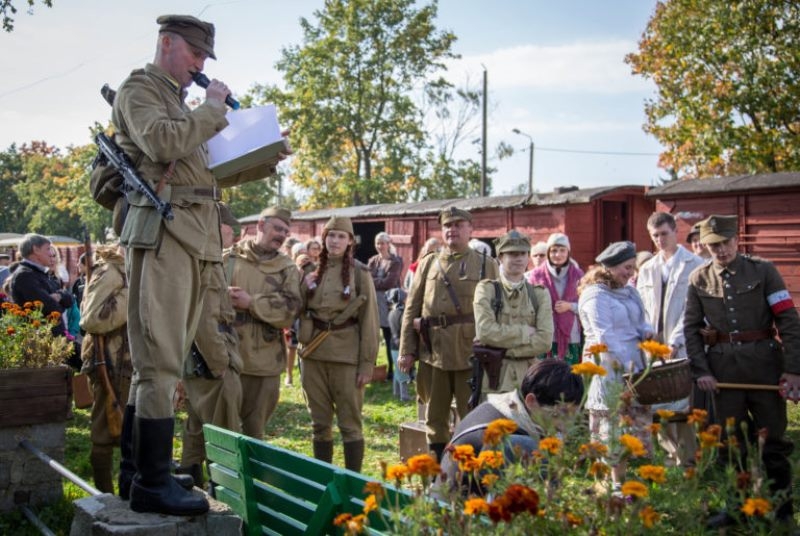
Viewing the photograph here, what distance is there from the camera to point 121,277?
5.55 metres

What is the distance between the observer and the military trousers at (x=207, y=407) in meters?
5.19

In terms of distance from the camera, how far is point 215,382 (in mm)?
5168

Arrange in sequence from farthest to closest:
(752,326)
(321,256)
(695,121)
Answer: (695,121) → (321,256) → (752,326)

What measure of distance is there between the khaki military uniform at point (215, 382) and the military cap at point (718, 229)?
3.23m

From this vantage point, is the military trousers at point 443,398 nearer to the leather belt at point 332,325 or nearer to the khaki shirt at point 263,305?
the leather belt at point 332,325

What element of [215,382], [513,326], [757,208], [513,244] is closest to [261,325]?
[215,382]

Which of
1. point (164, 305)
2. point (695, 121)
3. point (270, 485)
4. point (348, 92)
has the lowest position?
point (270, 485)

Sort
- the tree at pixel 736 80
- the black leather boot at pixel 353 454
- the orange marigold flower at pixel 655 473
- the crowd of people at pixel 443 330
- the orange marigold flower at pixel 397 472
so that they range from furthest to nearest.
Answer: the tree at pixel 736 80 → the black leather boot at pixel 353 454 → the crowd of people at pixel 443 330 → the orange marigold flower at pixel 397 472 → the orange marigold flower at pixel 655 473

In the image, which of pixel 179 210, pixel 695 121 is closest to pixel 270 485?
pixel 179 210

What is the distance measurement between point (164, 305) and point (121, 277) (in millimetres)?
2715

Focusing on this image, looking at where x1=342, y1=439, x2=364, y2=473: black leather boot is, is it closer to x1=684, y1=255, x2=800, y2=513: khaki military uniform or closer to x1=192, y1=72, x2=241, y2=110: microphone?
x1=684, y1=255, x2=800, y2=513: khaki military uniform

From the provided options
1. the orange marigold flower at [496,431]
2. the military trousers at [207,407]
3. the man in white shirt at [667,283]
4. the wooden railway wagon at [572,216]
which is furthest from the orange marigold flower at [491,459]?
the wooden railway wagon at [572,216]

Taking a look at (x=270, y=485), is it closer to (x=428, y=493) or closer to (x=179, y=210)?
(x=179, y=210)

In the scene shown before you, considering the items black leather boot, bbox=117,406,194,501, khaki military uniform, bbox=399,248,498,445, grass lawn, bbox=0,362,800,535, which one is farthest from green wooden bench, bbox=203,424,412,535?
khaki military uniform, bbox=399,248,498,445
